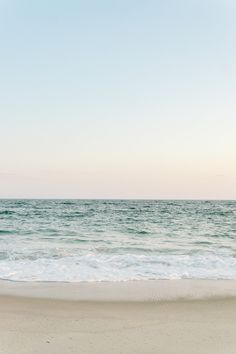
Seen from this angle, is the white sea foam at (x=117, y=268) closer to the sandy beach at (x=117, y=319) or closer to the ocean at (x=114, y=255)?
the ocean at (x=114, y=255)

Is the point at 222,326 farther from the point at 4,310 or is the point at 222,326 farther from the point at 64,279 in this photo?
the point at 64,279

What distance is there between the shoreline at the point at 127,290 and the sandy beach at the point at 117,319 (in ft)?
0.06

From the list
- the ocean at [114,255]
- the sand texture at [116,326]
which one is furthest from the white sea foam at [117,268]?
the sand texture at [116,326]

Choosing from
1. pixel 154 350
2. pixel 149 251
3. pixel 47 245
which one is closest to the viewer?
pixel 154 350

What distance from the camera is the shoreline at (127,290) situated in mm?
7164

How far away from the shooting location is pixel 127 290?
7.73 metres

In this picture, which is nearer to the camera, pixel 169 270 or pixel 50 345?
pixel 50 345

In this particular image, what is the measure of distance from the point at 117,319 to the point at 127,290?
6.16 ft

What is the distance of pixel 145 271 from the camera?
954cm

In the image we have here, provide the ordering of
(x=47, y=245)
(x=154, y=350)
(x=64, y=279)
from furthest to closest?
(x=47, y=245) → (x=64, y=279) → (x=154, y=350)

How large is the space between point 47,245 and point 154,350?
10.5 metres

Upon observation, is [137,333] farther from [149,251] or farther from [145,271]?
[149,251]

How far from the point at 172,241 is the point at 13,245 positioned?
623 cm

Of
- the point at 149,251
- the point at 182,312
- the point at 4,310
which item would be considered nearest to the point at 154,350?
the point at 182,312
